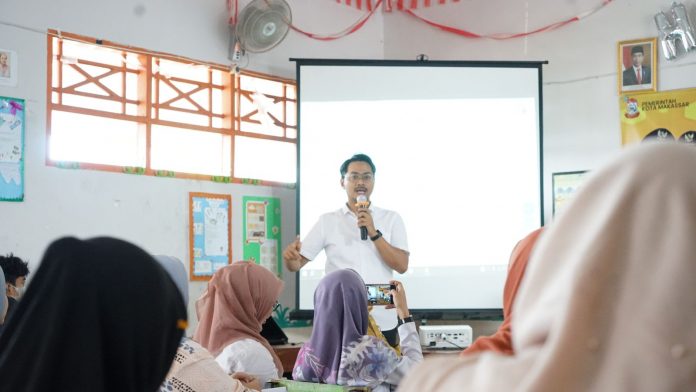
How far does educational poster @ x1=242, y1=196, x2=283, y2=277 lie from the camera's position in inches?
205

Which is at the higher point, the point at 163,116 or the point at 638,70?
the point at 638,70

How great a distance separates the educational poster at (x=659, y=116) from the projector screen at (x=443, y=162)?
22.3 inches

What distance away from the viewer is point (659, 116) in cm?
509

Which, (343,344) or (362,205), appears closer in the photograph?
(343,344)

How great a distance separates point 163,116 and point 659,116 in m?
3.00

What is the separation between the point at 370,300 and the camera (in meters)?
3.60

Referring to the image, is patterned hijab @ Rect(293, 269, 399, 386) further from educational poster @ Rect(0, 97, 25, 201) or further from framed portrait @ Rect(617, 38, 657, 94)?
framed portrait @ Rect(617, 38, 657, 94)

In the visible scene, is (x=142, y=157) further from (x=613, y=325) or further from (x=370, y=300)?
(x=613, y=325)

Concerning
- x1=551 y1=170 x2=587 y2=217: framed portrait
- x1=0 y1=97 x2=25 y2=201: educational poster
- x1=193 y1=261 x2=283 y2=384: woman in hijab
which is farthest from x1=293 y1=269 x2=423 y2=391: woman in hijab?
x1=551 y1=170 x2=587 y2=217: framed portrait

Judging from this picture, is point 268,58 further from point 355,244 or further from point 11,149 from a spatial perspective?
point 11,149

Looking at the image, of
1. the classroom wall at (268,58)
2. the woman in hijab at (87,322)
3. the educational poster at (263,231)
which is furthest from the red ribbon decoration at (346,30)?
the woman in hijab at (87,322)

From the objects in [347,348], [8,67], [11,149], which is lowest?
[347,348]

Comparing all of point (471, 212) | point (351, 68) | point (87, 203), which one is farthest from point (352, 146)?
point (87, 203)

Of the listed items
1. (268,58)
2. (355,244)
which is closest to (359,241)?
(355,244)
